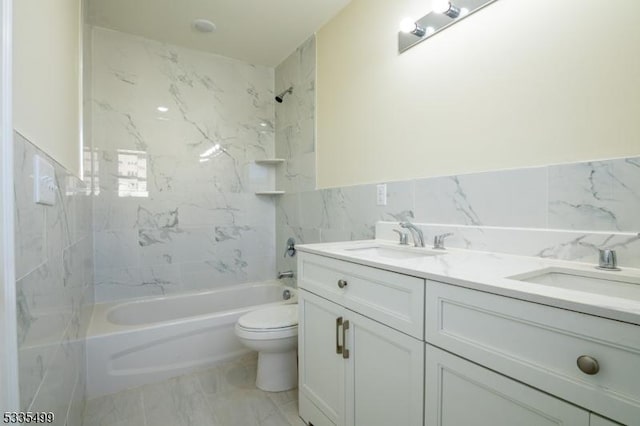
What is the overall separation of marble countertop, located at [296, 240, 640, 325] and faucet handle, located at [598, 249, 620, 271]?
0.08ft

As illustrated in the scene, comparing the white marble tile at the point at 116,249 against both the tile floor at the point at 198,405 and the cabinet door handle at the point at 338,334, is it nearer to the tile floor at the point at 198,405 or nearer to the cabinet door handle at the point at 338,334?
the tile floor at the point at 198,405

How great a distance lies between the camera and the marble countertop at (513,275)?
1.86 ft

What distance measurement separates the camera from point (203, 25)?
89.2 inches

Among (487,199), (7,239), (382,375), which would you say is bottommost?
(382,375)

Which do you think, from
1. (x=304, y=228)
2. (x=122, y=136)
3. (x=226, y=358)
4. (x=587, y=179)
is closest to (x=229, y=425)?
(x=226, y=358)

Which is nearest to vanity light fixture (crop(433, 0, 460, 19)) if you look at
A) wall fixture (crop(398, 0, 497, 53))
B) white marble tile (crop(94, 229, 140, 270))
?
wall fixture (crop(398, 0, 497, 53))

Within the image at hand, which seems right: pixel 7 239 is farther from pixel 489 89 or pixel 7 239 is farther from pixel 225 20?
pixel 225 20

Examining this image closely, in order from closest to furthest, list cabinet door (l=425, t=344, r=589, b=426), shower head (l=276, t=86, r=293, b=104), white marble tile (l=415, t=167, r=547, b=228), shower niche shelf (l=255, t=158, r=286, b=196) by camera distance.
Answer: cabinet door (l=425, t=344, r=589, b=426)
white marble tile (l=415, t=167, r=547, b=228)
shower head (l=276, t=86, r=293, b=104)
shower niche shelf (l=255, t=158, r=286, b=196)

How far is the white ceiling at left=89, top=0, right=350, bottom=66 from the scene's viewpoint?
204 centimetres

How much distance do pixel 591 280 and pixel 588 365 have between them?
0.45m

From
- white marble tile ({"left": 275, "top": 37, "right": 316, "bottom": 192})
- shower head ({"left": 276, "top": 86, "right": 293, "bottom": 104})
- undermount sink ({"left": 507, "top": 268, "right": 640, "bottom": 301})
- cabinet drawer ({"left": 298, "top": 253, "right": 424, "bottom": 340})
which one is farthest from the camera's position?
shower head ({"left": 276, "top": 86, "right": 293, "bottom": 104})

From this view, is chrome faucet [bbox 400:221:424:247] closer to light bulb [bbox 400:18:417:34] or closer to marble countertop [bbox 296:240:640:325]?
marble countertop [bbox 296:240:640:325]

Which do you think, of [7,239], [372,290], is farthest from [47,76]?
[372,290]

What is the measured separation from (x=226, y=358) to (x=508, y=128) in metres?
2.22
